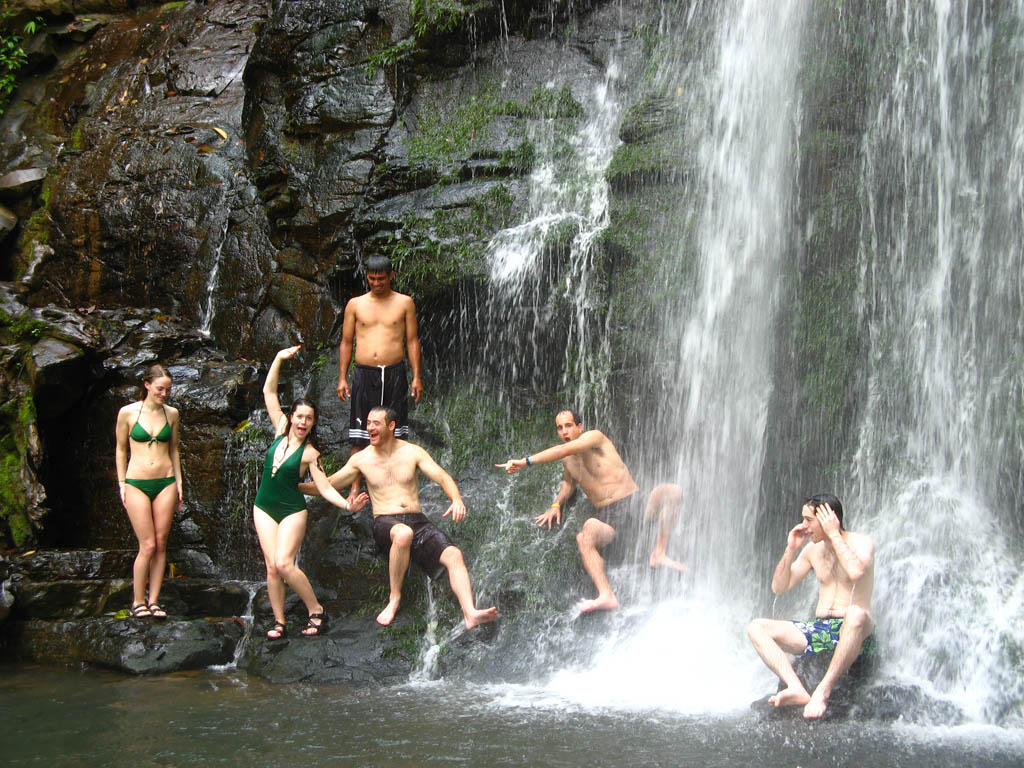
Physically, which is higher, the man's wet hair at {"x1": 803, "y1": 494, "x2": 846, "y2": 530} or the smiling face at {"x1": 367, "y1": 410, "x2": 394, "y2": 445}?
the smiling face at {"x1": 367, "y1": 410, "x2": 394, "y2": 445}

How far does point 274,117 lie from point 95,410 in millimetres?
3743

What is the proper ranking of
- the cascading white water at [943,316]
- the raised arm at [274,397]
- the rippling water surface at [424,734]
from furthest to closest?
the raised arm at [274,397]
the cascading white water at [943,316]
the rippling water surface at [424,734]

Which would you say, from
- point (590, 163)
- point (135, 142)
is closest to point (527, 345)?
point (590, 163)

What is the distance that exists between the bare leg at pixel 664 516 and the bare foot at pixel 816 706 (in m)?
1.87

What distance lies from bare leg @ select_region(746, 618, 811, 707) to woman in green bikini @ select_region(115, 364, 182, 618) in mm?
4361

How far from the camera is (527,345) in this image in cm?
865

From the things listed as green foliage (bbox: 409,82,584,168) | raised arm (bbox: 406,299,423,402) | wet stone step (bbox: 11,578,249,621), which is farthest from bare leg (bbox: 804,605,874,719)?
green foliage (bbox: 409,82,584,168)

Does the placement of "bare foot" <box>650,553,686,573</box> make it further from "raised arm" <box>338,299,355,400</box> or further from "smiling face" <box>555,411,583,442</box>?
"raised arm" <box>338,299,355,400</box>

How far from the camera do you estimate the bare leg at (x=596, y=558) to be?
6513mm

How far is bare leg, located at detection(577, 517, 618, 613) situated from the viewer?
21.4 ft

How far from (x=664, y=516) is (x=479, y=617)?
5.17 ft

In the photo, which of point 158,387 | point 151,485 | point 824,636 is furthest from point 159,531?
point 824,636

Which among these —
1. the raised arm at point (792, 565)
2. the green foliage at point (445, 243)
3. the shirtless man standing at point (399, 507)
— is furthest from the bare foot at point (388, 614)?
the green foliage at point (445, 243)

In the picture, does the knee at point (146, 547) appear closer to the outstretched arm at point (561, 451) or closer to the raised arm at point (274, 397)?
the raised arm at point (274, 397)
